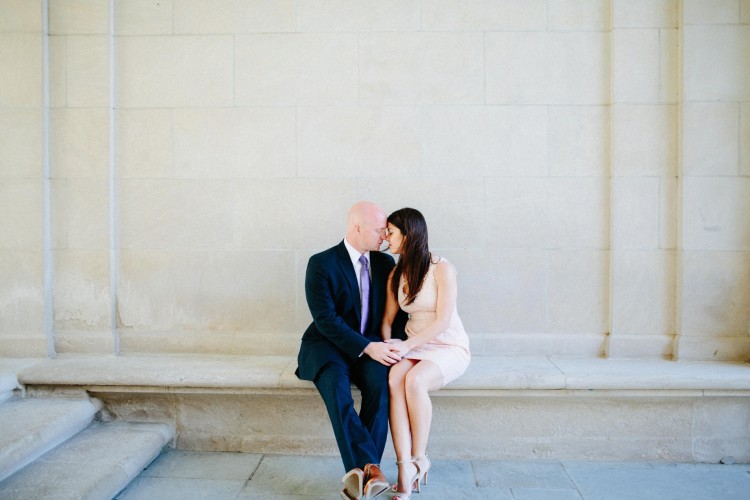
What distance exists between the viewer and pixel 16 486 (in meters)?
3.20

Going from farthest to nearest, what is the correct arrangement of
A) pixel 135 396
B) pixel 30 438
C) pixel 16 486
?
1. pixel 135 396
2. pixel 30 438
3. pixel 16 486

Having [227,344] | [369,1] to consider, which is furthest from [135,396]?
[369,1]

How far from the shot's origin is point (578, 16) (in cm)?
448

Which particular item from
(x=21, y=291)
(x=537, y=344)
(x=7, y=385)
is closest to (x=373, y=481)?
(x=537, y=344)

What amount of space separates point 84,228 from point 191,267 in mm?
854

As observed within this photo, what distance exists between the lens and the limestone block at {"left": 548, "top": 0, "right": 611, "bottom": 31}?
4473 mm

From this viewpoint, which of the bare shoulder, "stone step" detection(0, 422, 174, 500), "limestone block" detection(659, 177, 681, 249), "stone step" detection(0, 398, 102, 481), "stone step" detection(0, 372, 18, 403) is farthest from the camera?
"limestone block" detection(659, 177, 681, 249)

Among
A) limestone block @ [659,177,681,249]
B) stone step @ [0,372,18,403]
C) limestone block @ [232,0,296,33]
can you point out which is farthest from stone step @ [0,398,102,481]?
limestone block @ [659,177,681,249]

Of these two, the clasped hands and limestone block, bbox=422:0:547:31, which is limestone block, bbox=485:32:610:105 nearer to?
limestone block, bbox=422:0:547:31

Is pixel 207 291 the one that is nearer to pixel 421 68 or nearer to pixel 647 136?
pixel 421 68

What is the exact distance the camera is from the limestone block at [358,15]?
177 inches

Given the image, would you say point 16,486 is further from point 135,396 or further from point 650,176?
point 650,176

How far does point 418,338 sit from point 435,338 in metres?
0.15

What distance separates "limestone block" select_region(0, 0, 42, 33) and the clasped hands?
3437 millimetres
